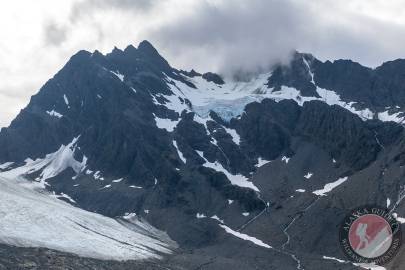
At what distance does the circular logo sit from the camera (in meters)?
110

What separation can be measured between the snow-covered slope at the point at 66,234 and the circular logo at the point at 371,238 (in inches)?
1883

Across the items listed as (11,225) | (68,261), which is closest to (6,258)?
(68,261)

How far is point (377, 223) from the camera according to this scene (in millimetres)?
133750

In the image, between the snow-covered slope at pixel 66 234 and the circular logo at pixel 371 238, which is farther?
the snow-covered slope at pixel 66 234

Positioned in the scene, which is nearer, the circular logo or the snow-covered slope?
the circular logo

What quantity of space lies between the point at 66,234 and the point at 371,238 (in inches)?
2704

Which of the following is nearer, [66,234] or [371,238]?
[371,238]

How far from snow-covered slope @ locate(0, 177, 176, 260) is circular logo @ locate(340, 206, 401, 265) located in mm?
47825

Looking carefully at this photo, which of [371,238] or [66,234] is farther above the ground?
[371,238]

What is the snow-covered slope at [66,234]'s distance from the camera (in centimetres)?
12862

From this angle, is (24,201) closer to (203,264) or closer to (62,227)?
(62,227)

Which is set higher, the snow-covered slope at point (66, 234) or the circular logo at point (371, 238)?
the circular logo at point (371, 238)

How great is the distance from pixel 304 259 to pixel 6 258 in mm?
89541

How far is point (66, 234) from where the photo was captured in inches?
5674
